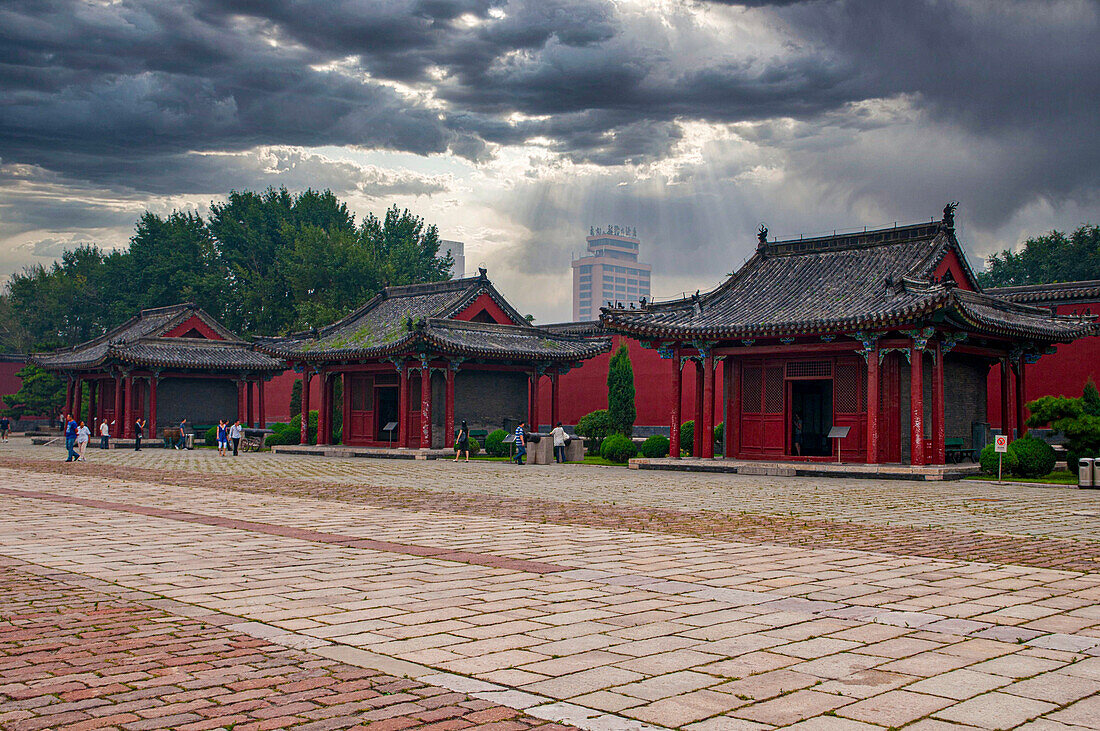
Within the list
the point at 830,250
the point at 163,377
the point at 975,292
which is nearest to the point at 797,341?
the point at 830,250

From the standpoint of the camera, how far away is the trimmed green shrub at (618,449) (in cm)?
3102

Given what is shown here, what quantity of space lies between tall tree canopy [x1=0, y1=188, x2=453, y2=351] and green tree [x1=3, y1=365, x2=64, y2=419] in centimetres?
1330

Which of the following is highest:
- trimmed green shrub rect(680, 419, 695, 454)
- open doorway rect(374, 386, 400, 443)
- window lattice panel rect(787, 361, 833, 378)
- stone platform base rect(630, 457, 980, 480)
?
window lattice panel rect(787, 361, 833, 378)

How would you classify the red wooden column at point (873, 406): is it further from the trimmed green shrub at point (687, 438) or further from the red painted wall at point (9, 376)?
the red painted wall at point (9, 376)

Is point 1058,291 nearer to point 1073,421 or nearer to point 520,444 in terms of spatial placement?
point 1073,421

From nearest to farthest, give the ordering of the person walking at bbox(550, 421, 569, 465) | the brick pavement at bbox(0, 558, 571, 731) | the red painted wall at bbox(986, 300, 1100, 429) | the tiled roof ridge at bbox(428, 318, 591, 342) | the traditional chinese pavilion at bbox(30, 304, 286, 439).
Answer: the brick pavement at bbox(0, 558, 571, 731), the person walking at bbox(550, 421, 569, 465), the red painted wall at bbox(986, 300, 1100, 429), the tiled roof ridge at bbox(428, 318, 591, 342), the traditional chinese pavilion at bbox(30, 304, 286, 439)

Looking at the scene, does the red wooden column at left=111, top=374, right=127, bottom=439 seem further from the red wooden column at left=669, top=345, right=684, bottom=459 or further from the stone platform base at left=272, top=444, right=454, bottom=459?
the red wooden column at left=669, top=345, right=684, bottom=459

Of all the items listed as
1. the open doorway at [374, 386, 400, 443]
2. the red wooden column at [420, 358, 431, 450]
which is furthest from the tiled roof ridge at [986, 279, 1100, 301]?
the open doorway at [374, 386, 400, 443]

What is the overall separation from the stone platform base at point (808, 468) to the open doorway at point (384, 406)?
1155 cm

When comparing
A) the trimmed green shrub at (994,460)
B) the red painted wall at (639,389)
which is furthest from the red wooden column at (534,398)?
the trimmed green shrub at (994,460)

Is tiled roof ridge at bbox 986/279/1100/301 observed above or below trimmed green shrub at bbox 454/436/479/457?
above

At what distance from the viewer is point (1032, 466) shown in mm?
23828

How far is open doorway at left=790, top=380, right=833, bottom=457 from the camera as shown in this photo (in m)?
29.2

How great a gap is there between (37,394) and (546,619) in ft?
183
